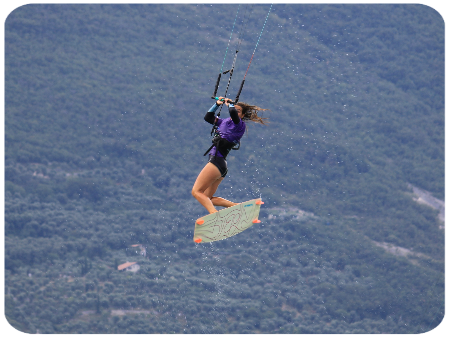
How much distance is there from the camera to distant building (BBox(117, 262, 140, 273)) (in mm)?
71625

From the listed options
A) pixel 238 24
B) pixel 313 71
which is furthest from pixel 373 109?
pixel 238 24

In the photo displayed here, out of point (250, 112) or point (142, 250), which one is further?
point (142, 250)

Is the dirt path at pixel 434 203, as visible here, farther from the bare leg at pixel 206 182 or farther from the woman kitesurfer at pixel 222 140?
the woman kitesurfer at pixel 222 140

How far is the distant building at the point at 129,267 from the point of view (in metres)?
71.6

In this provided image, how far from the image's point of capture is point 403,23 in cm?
10256

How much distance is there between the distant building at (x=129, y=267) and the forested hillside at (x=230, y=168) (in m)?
0.76

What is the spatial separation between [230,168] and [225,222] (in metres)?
66.9

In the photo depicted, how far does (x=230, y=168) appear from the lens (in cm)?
8031

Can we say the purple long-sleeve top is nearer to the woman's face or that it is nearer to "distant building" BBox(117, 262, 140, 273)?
the woman's face

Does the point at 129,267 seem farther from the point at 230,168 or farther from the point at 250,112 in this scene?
the point at 250,112

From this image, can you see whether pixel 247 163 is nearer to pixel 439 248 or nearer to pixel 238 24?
pixel 439 248

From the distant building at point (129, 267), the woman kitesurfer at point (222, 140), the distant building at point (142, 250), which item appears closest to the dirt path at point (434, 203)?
the distant building at point (142, 250)

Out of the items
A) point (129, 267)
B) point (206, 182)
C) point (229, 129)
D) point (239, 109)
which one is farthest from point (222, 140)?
point (129, 267)

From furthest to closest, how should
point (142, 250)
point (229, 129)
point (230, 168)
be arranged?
1. point (230, 168)
2. point (142, 250)
3. point (229, 129)
